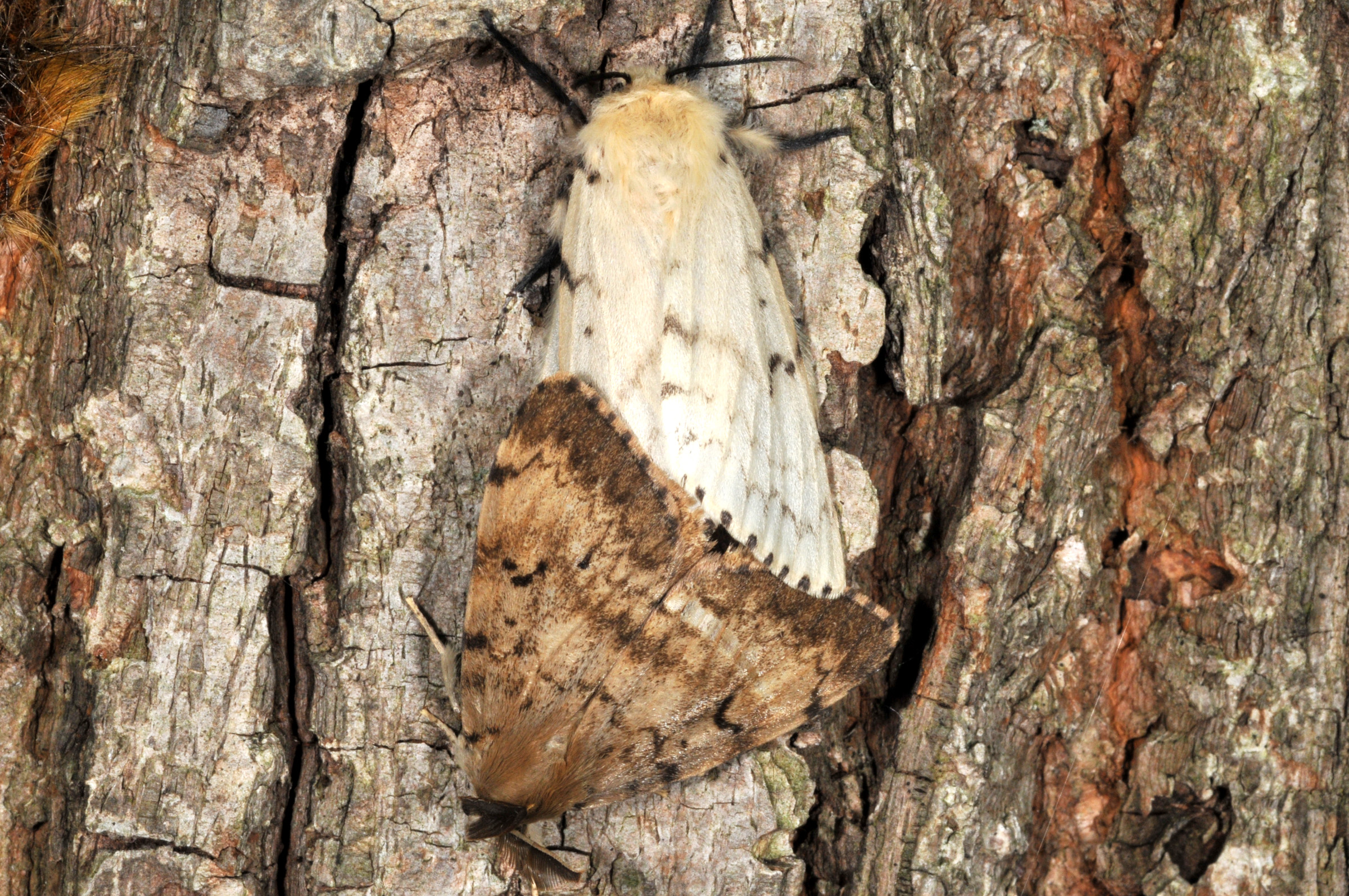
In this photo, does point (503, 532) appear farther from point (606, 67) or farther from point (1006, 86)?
point (1006, 86)

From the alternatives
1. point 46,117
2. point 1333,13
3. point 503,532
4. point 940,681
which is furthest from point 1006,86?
point 46,117

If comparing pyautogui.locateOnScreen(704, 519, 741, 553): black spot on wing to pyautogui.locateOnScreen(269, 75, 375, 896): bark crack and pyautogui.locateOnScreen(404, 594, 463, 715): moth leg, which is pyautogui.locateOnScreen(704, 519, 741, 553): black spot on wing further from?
pyautogui.locateOnScreen(269, 75, 375, 896): bark crack

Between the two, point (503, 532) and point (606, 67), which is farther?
point (606, 67)

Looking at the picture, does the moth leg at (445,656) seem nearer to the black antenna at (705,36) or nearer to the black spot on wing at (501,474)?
the black spot on wing at (501,474)

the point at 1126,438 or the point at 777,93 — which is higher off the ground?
the point at 777,93

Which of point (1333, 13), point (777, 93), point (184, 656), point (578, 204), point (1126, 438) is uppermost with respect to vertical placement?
point (1333, 13)

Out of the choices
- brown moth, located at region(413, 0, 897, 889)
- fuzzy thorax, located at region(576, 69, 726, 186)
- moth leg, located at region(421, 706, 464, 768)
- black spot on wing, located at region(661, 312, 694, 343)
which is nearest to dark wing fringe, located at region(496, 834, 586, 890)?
brown moth, located at region(413, 0, 897, 889)

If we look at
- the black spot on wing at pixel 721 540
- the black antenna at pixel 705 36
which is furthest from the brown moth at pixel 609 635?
the black antenna at pixel 705 36

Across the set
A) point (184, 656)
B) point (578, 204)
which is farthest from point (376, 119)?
point (184, 656)
